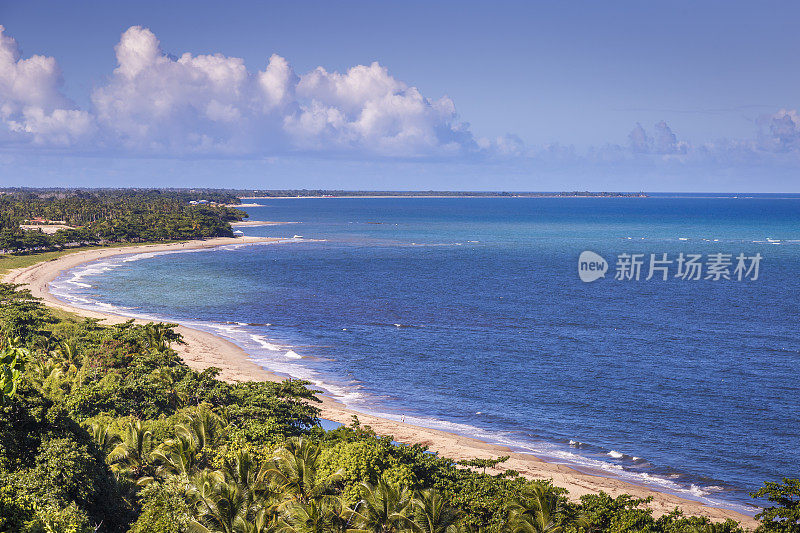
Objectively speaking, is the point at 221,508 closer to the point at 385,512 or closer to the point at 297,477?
the point at 297,477

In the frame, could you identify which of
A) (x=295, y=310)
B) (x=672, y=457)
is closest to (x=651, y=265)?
(x=295, y=310)

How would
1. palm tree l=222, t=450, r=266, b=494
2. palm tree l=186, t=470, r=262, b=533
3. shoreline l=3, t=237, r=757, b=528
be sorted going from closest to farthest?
palm tree l=186, t=470, r=262, b=533
palm tree l=222, t=450, r=266, b=494
shoreline l=3, t=237, r=757, b=528

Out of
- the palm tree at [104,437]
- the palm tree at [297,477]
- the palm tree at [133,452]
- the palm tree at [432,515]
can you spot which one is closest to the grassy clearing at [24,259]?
the palm tree at [104,437]

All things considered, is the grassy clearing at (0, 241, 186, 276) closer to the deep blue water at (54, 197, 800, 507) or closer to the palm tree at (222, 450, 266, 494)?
the deep blue water at (54, 197, 800, 507)

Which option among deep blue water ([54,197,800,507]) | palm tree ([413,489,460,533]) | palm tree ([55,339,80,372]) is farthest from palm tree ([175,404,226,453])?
palm tree ([55,339,80,372])

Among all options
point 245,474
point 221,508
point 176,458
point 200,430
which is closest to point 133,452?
point 176,458

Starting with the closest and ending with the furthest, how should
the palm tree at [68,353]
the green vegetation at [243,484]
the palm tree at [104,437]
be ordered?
the green vegetation at [243,484] < the palm tree at [104,437] < the palm tree at [68,353]

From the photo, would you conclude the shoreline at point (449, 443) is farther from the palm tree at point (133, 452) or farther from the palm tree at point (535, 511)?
the palm tree at point (133, 452)
